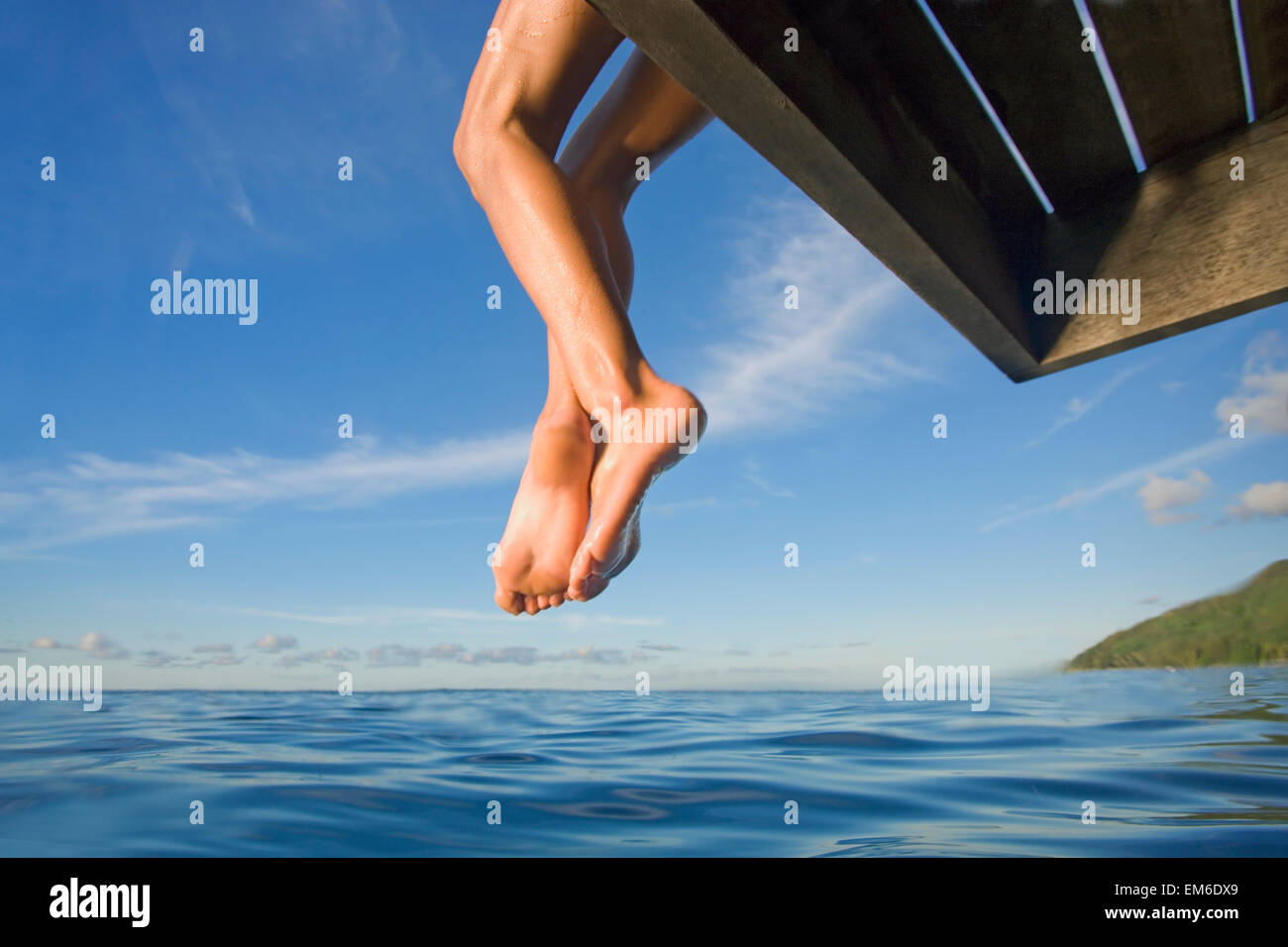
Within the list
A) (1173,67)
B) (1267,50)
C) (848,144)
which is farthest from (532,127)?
(1267,50)

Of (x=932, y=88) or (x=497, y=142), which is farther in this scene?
(x=932, y=88)

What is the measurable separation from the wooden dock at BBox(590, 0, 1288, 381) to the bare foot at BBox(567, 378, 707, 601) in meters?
0.31

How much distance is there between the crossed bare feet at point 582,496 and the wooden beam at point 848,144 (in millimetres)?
315

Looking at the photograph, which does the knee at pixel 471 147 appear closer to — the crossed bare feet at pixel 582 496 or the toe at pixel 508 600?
the crossed bare feet at pixel 582 496

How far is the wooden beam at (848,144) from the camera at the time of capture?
719mm

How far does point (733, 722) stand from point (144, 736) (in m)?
3.00

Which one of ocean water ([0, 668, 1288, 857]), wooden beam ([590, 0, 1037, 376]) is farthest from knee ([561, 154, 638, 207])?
ocean water ([0, 668, 1288, 857])

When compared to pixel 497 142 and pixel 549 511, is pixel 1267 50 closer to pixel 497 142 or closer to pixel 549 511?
pixel 497 142

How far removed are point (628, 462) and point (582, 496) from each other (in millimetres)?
149

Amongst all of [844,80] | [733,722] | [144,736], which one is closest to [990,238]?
[844,80]

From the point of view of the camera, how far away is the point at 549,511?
1113 mm

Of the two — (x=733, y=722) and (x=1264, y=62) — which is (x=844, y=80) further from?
(x=733, y=722)

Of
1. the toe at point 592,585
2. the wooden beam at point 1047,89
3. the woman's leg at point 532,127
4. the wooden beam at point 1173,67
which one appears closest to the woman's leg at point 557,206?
the woman's leg at point 532,127

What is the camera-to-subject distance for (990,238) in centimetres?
145
